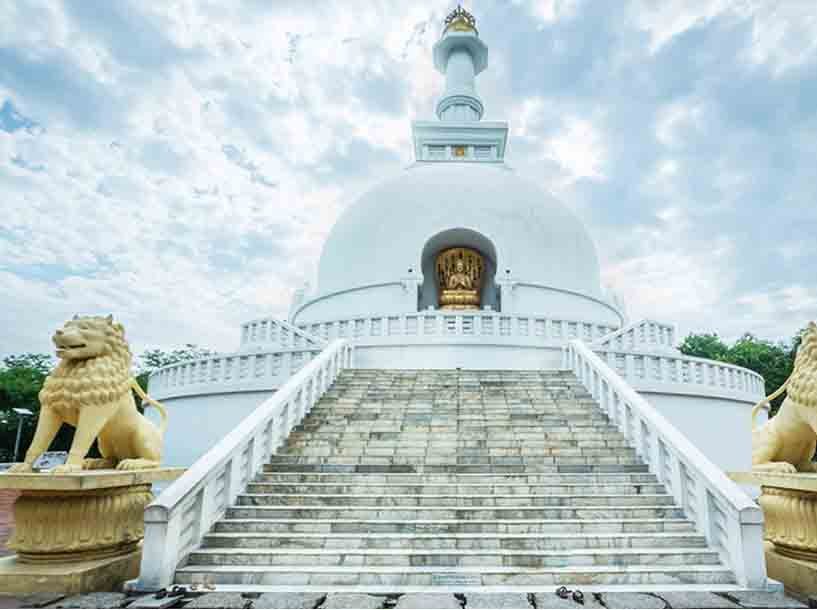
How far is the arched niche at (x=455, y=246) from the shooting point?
17922mm

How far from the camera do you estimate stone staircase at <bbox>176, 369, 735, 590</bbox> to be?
4613 mm

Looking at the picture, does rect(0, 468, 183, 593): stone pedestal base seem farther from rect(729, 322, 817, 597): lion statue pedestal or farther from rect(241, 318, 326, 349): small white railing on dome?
rect(241, 318, 326, 349): small white railing on dome

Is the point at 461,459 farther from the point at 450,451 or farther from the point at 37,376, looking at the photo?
the point at 37,376

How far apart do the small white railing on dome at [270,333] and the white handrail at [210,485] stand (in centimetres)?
453

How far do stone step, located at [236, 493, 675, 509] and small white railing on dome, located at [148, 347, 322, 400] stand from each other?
492cm

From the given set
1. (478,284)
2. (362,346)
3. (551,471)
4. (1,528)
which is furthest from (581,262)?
(1,528)

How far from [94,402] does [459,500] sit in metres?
3.75

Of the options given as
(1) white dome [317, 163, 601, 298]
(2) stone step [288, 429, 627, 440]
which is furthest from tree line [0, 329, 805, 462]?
(2) stone step [288, 429, 627, 440]

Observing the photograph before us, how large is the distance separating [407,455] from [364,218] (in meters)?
13.4

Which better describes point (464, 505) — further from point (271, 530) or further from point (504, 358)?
point (504, 358)

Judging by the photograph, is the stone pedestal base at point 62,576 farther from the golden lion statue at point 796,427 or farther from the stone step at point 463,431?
the golden lion statue at point 796,427

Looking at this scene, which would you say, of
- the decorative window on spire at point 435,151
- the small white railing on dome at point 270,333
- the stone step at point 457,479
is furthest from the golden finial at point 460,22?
the stone step at point 457,479

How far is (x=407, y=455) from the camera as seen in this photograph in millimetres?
7031

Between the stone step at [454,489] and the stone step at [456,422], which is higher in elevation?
the stone step at [456,422]
